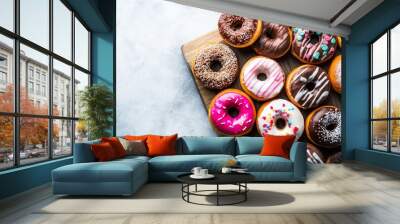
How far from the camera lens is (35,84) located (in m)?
4.62

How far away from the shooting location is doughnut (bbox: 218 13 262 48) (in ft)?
22.7

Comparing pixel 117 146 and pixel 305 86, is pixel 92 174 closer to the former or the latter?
pixel 117 146

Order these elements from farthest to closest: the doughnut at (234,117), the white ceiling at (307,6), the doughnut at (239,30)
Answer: the doughnut at (239,30)
the doughnut at (234,117)
the white ceiling at (307,6)

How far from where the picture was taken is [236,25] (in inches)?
280

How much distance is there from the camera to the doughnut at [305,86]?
22.6ft

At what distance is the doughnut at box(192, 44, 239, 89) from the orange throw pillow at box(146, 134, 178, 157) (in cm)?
184

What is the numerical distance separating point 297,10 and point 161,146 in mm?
3129

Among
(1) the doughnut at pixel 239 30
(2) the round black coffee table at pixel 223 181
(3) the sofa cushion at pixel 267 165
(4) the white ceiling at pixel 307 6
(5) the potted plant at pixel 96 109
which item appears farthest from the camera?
(1) the doughnut at pixel 239 30

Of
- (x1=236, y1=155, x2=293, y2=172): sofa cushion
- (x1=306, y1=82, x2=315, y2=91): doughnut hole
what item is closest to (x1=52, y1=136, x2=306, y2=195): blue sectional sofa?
(x1=236, y1=155, x2=293, y2=172): sofa cushion

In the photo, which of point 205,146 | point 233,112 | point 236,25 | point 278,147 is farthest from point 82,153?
point 236,25

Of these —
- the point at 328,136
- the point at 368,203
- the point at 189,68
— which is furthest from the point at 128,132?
the point at 368,203

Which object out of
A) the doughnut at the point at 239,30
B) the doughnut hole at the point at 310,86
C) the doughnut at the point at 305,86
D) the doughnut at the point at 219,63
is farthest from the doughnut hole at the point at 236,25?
the doughnut hole at the point at 310,86

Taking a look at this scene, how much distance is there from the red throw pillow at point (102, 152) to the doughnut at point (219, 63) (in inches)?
111

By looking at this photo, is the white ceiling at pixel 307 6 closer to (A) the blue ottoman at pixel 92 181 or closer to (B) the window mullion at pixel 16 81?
(B) the window mullion at pixel 16 81
